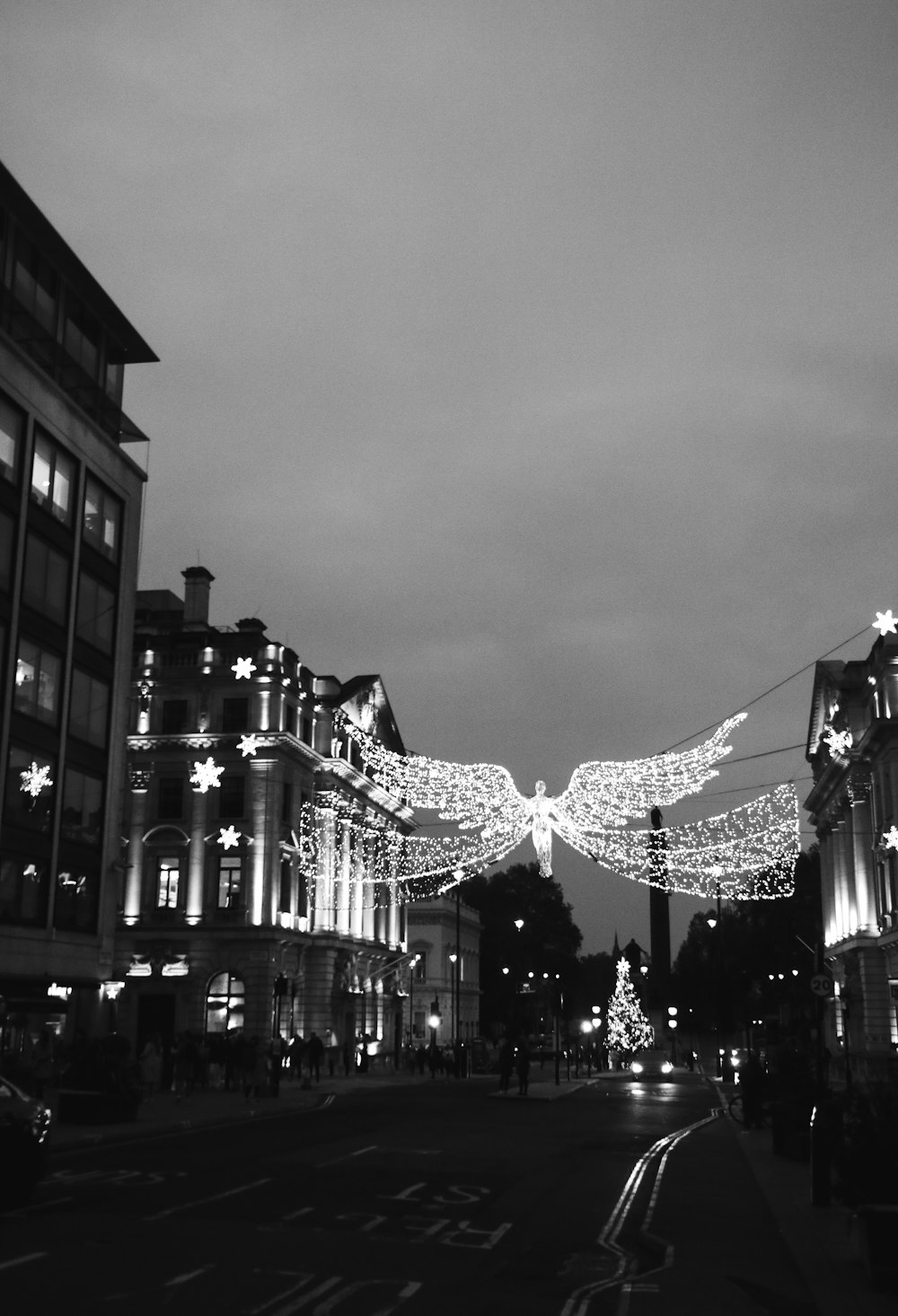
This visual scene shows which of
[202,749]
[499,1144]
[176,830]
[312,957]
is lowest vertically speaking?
[499,1144]

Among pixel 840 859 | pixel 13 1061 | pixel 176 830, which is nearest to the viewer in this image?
pixel 13 1061

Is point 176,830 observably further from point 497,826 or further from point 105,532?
point 497,826

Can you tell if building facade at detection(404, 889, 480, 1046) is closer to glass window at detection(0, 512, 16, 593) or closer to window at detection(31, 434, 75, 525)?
window at detection(31, 434, 75, 525)

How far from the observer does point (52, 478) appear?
1640 inches

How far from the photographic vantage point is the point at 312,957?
66312 millimetres

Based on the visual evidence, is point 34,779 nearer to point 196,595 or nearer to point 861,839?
point 196,595

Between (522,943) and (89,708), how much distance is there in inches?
3455

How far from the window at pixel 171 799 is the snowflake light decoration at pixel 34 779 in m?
21.9

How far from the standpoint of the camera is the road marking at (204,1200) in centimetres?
1404

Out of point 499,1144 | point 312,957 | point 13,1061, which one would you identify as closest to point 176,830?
point 312,957

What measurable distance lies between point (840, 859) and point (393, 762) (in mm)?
40363

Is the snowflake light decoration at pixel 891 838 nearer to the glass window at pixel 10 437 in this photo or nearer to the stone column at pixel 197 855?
the stone column at pixel 197 855

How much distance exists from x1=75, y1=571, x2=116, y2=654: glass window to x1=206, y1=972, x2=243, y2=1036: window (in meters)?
21.2

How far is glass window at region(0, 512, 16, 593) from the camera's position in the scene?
38.3 m
